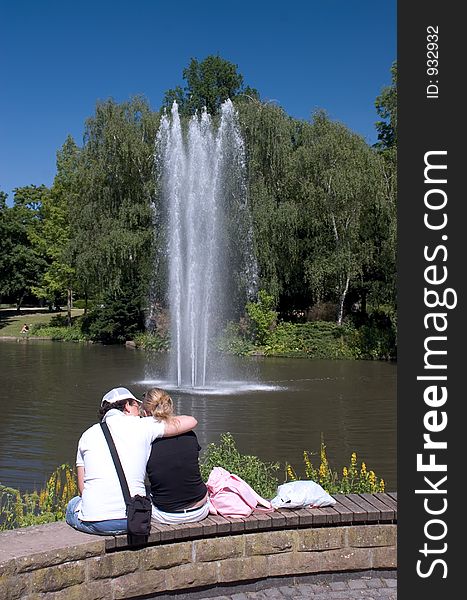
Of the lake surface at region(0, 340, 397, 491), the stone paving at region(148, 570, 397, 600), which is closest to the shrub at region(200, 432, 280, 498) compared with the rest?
the stone paving at region(148, 570, 397, 600)

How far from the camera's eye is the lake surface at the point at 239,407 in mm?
12117

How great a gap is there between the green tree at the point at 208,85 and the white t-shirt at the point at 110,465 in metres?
45.6

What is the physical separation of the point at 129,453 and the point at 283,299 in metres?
34.0

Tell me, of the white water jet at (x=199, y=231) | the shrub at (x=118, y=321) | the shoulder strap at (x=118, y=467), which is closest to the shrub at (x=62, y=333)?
the shrub at (x=118, y=321)

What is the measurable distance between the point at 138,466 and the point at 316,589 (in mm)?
1432

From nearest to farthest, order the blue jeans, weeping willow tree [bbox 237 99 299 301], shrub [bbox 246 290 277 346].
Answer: the blue jeans < weeping willow tree [bbox 237 99 299 301] < shrub [bbox 246 290 277 346]

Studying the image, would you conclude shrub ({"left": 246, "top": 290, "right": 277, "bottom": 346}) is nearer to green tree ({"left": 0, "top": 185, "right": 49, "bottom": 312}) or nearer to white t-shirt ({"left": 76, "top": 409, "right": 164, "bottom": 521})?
green tree ({"left": 0, "top": 185, "right": 49, "bottom": 312})

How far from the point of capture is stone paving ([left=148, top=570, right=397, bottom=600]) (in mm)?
4953

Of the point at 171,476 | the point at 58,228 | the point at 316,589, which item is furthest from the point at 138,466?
the point at 58,228

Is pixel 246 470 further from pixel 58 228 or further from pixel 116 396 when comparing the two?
pixel 58 228

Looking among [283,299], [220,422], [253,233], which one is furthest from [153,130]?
[220,422]

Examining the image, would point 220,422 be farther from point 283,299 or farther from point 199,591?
point 283,299

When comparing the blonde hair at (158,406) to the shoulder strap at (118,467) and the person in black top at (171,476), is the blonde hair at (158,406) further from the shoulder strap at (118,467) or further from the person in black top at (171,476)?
the shoulder strap at (118,467)

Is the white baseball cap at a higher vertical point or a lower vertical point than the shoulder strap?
higher
